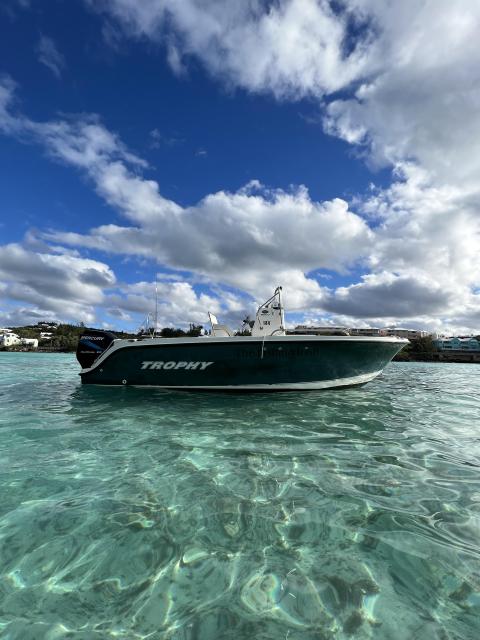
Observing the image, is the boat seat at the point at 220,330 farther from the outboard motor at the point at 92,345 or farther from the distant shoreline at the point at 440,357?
the distant shoreline at the point at 440,357

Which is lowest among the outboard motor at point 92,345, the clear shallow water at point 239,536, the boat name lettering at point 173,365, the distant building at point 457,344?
the clear shallow water at point 239,536

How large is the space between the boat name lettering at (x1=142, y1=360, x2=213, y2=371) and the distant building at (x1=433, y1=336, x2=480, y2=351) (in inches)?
4276

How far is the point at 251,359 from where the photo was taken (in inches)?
361

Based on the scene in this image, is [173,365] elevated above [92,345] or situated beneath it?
situated beneath

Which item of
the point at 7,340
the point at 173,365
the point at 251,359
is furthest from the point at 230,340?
the point at 7,340

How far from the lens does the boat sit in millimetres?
8984

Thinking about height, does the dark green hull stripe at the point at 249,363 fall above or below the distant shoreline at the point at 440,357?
below

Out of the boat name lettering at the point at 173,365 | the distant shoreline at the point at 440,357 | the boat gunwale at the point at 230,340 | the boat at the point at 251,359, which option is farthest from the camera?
the distant shoreline at the point at 440,357

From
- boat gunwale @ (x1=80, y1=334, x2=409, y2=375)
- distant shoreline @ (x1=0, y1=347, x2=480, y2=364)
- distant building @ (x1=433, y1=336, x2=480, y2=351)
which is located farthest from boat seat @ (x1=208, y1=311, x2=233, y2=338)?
distant building @ (x1=433, y1=336, x2=480, y2=351)

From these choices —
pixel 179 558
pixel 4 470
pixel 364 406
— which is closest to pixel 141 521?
pixel 179 558

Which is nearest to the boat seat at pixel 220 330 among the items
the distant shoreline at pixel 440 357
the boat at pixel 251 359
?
the boat at pixel 251 359

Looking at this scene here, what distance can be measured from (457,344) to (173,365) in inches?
4515

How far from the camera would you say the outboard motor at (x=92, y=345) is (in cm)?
1096

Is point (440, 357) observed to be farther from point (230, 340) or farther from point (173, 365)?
point (173, 365)
